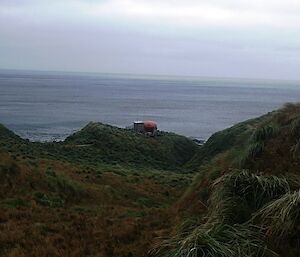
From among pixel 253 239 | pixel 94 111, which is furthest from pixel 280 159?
pixel 94 111

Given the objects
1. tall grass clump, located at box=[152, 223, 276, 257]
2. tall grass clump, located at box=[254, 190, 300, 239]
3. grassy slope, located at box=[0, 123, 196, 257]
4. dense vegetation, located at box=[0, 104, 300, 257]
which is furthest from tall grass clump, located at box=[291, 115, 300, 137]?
tall grass clump, located at box=[152, 223, 276, 257]

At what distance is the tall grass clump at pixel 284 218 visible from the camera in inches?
293

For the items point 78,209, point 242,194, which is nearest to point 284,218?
point 242,194

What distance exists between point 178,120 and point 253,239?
361 feet

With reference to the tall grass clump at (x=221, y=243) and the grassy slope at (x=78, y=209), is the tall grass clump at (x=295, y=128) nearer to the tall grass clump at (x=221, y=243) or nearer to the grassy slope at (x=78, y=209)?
the grassy slope at (x=78, y=209)

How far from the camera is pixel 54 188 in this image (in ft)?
69.4

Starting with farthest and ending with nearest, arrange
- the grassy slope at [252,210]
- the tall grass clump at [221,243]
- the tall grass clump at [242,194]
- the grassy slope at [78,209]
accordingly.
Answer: the grassy slope at [78,209]
the tall grass clump at [242,194]
the grassy slope at [252,210]
the tall grass clump at [221,243]

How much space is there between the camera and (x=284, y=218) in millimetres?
7527

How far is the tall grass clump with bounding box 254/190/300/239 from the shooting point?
7430mm

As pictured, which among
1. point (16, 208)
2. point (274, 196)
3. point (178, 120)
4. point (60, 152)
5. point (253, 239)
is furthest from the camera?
point (178, 120)

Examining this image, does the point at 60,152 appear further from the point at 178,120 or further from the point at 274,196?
the point at 178,120

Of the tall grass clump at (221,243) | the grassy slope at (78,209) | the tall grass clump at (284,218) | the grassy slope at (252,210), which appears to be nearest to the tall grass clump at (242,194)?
the grassy slope at (252,210)

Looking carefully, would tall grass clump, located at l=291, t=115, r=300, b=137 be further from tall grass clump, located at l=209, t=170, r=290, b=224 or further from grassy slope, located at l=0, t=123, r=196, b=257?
grassy slope, located at l=0, t=123, r=196, b=257

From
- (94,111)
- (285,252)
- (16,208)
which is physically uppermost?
(285,252)
